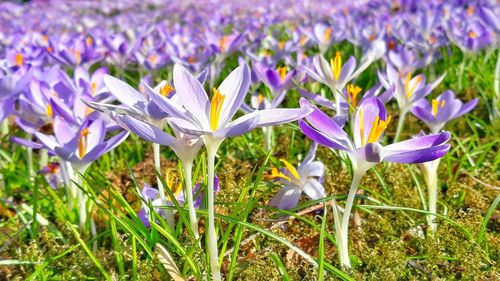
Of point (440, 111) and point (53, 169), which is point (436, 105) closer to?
point (440, 111)

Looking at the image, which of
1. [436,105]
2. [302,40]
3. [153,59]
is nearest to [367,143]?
[436,105]

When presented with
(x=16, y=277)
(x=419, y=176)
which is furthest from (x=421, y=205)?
(x=16, y=277)

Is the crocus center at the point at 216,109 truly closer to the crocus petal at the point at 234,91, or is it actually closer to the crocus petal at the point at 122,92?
the crocus petal at the point at 234,91

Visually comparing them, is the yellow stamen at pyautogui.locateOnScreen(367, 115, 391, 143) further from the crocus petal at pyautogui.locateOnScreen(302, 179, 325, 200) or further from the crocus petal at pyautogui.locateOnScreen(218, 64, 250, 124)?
the crocus petal at pyautogui.locateOnScreen(302, 179, 325, 200)

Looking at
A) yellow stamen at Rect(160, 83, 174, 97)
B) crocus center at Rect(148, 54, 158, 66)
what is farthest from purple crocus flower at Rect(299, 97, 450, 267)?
crocus center at Rect(148, 54, 158, 66)

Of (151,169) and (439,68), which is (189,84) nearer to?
(151,169)

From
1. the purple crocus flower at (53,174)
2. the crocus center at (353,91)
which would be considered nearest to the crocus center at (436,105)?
the crocus center at (353,91)
